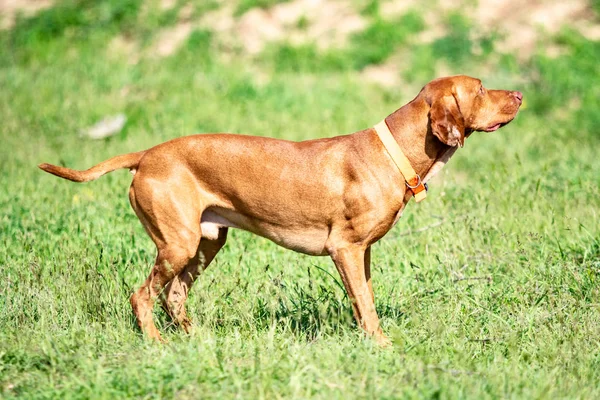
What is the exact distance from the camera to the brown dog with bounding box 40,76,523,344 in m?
5.15

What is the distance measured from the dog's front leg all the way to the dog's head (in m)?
0.89

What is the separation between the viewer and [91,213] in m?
7.27

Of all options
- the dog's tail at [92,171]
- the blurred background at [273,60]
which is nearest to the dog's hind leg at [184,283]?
the dog's tail at [92,171]

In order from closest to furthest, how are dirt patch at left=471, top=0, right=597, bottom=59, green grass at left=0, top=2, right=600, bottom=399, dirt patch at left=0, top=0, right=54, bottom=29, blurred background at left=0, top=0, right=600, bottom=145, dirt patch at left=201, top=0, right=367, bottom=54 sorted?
green grass at left=0, top=2, right=600, bottom=399, blurred background at left=0, top=0, right=600, bottom=145, dirt patch at left=471, top=0, right=597, bottom=59, dirt patch at left=201, top=0, right=367, bottom=54, dirt patch at left=0, top=0, right=54, bottom=29

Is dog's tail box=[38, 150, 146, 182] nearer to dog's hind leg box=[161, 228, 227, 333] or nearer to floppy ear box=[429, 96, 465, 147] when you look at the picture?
dog's hind leg box=[161, 228, 227, 333]

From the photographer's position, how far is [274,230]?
5418 millimetres

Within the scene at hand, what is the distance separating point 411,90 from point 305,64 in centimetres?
189

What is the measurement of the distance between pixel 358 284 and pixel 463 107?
1298mm

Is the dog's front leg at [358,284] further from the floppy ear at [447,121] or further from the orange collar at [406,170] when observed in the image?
the floppy ear at [447,121]

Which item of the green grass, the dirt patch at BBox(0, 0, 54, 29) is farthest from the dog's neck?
the dirt patch at BBox(0, 0, 54, 29)

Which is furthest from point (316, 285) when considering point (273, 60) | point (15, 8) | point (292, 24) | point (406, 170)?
point (15, 8)

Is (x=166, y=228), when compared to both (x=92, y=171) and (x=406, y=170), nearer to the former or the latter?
(x=92, y=171)

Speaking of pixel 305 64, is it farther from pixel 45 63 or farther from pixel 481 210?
pixel 481 210

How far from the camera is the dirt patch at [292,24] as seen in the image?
1389cm
